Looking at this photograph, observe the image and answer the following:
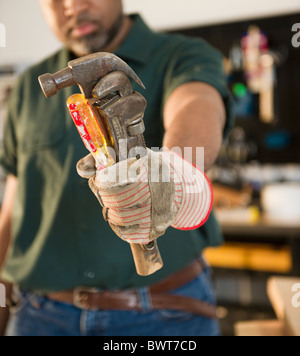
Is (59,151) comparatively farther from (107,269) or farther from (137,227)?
(137,227)

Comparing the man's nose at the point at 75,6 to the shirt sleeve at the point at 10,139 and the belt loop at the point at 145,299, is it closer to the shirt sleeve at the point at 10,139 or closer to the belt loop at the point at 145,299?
the shirt sleeve at the point at 10,139

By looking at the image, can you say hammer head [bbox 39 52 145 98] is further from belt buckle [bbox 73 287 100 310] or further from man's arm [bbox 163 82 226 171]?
belt buckle [bbox 73 287 100 310]

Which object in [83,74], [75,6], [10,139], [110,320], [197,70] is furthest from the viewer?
[10,139]

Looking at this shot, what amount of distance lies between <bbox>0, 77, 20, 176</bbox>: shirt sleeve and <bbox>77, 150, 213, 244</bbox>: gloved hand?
0.52 metres

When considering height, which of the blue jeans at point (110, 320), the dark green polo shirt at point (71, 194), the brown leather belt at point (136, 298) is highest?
the dark green polo shirt at point (71, 194)

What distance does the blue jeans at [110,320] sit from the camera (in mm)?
706

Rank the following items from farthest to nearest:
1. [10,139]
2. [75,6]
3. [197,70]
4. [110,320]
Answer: [10,139]
[110,320]
[197,70]
[75,6]

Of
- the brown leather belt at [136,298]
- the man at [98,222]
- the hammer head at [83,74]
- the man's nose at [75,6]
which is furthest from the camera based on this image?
the brown leather belt at [136,298]

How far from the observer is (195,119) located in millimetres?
498

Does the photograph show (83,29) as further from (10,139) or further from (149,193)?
(10,139)

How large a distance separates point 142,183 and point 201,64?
34 centimetres

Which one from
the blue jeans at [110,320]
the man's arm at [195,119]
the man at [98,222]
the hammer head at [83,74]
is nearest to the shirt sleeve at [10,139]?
the man at [98,222]

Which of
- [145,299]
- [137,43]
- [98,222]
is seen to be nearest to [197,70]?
[137,43]

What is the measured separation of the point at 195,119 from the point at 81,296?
44cm
